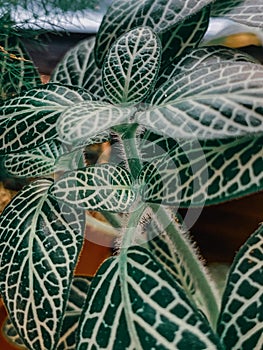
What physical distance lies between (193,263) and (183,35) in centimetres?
20

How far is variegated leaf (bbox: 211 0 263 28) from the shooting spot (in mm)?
423

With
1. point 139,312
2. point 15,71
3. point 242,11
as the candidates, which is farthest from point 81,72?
point 139,312

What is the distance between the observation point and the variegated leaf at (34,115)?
0.41 meters

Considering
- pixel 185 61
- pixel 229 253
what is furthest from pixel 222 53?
pixel 229 253

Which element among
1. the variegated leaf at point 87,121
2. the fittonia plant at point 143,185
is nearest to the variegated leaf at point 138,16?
the fittonia plant at point 143,185

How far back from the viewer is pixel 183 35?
49cm

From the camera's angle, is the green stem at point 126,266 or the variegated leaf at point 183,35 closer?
the green stem at point 126,266

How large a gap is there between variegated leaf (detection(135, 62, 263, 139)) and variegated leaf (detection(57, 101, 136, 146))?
0.02 m

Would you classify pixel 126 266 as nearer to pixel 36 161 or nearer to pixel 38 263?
pixel 38 263

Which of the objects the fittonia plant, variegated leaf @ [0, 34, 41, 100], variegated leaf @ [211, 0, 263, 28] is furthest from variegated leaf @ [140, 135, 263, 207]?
variegated leaf @ [0, 34, 41, 100]

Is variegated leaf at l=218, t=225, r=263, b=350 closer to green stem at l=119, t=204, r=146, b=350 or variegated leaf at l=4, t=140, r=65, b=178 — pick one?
green stem at l=119, t=204, r=146, b=350

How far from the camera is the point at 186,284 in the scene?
1.46ft

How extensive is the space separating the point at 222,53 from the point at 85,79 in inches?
6.2

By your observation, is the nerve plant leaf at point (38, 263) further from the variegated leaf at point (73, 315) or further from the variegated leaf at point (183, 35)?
the variegated leaf at point (183, 35)
